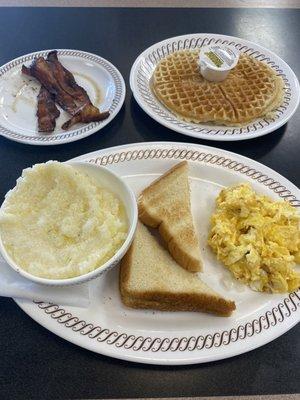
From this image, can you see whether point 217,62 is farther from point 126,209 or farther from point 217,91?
point 126,209

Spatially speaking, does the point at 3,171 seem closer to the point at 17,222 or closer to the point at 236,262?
the point at 17,222

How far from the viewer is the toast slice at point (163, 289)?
117 cm

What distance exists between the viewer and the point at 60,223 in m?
1.18

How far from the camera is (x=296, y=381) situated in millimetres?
1083

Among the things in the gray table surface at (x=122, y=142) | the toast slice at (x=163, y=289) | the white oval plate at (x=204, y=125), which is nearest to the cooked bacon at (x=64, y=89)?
the gray table surface at (x=122, y=142)

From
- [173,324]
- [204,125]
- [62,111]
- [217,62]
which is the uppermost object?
[217,62]

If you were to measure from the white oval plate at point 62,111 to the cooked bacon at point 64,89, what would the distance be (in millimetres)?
34

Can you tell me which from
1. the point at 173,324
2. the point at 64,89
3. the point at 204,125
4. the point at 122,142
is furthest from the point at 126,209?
the point at 64,89

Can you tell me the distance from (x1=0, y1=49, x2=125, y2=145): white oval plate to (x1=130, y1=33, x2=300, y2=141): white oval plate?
127 mm

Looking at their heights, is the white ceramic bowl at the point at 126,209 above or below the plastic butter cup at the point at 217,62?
below

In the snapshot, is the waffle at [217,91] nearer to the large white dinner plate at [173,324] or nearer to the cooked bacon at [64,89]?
the cooked bacon at [64,89]

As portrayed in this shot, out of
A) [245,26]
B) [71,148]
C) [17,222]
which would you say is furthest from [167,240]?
[245,26]

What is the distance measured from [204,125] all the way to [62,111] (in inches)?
28.0

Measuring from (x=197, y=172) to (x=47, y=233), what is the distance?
672 millimetres
